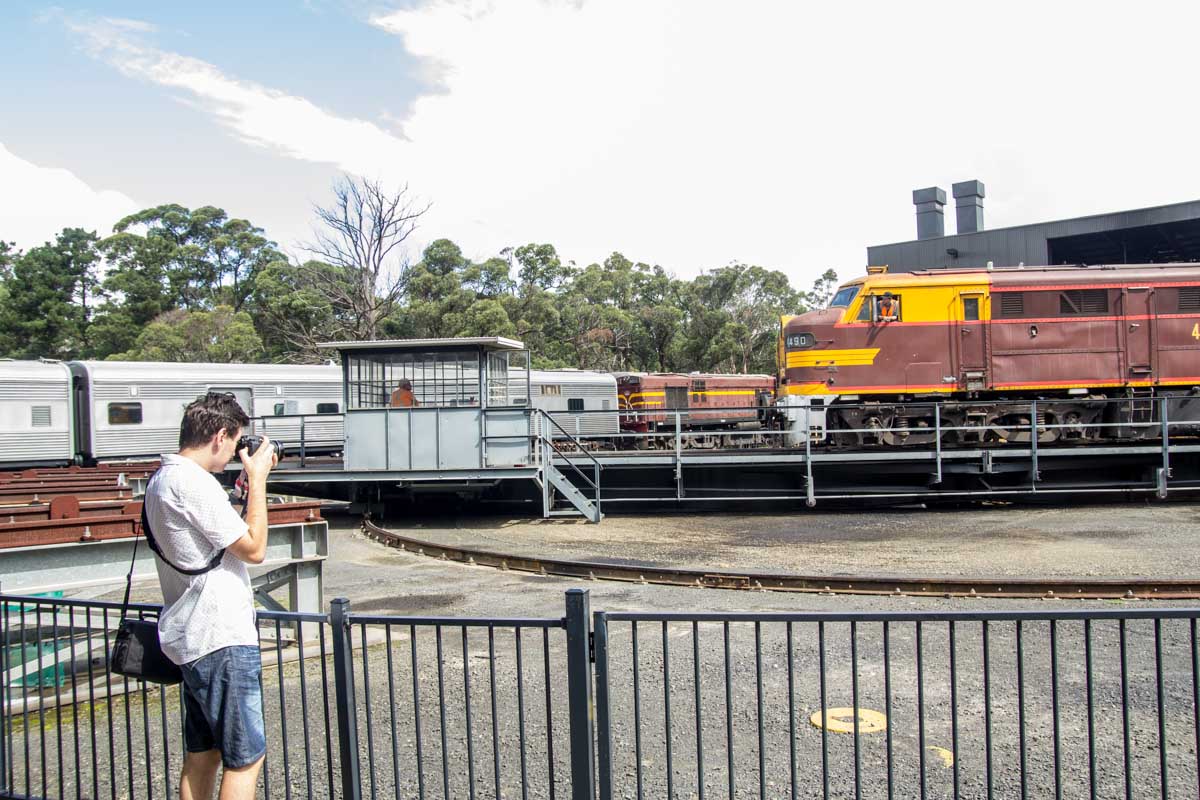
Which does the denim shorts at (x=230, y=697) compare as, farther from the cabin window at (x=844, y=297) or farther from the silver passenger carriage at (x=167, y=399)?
the silver passenger carriage at (x=167, y=399)

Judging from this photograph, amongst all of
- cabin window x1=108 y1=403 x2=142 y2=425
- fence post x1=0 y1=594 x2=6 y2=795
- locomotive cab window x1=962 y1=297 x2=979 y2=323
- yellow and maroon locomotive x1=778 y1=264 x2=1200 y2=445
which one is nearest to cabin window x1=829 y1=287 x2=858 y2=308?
yellow and maroon locomotive x1=778 y1=264 x2=1200 y2=445

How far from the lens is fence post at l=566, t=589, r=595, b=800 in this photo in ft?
11.6

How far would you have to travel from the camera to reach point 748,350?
54188mm

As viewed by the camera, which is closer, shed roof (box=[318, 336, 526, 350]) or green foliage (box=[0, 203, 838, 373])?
shed roof (box=[318, 336, 526, 350])

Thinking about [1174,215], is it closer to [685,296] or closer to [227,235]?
[685,296]

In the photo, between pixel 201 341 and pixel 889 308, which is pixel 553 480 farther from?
pixel 201 341

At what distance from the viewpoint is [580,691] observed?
355cm

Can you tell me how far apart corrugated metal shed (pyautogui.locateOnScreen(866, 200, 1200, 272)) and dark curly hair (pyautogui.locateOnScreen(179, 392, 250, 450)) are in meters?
31.5

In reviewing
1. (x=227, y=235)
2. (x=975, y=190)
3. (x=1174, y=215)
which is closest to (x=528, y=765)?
(x=1174, y=215)

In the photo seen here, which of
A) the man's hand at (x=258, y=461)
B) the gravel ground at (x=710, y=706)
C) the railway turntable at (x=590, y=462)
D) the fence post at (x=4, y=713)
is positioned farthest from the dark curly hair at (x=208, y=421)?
the railway turntable at (x=590, y=462)

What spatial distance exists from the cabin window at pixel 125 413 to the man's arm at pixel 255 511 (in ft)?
68.3

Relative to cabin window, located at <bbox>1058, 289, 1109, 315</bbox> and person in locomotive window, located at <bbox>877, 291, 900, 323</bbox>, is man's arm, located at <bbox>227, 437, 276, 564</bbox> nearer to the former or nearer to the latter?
person in locomotive window, located at <bbox>877, 291, 900, 323</bbox>

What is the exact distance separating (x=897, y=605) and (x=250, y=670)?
6.76 metres

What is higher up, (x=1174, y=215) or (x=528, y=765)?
(x=1174, y=215)
